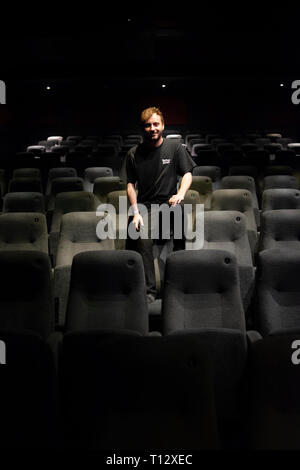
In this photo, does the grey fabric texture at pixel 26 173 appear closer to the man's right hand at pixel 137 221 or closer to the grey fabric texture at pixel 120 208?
the grey fabric texture at pixel 120 208

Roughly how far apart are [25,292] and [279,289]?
1331 millimetres

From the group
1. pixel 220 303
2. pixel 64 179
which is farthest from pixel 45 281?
pixel 64 179

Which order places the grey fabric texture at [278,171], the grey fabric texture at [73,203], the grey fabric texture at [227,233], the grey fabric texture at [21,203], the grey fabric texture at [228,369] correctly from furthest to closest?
the grey fabric texture at [278,171] → the grey fabric texture at [21,203] → the grey fabric texture at [73,203] → the grey fabric texture at [227,233] → the grey fabric texture at [228,369]

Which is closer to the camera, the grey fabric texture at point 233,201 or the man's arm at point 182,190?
the man's arm at point 182,190

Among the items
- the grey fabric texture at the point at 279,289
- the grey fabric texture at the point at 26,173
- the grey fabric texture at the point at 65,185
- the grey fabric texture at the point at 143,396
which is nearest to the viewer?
the grey fabric texture at the point at 143,396

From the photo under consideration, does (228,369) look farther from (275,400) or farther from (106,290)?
(106,290)

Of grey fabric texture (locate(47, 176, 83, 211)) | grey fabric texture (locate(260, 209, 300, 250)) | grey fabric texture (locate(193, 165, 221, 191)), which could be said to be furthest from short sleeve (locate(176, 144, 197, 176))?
grey fabric texture (locate(193, 165, 221, 191))

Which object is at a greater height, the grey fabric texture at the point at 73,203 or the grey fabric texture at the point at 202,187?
the grey fabric texture at the point at 202,187

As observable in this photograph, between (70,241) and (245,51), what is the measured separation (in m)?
11.7

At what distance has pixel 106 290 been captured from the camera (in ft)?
8.82

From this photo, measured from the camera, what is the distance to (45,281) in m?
2.70

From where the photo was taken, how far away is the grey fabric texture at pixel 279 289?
2605mm

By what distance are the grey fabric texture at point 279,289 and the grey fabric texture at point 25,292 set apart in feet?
3.63

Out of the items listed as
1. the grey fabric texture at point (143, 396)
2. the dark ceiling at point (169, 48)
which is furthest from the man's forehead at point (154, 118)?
the dark ceiling at point (169, 48)
